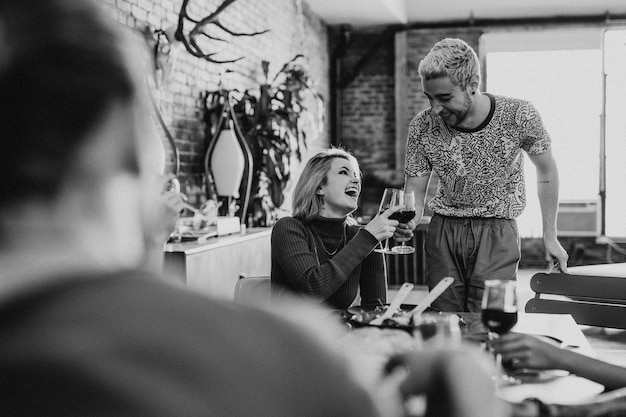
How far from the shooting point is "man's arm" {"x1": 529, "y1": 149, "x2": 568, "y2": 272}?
2.72 m

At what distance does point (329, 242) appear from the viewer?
8.09 feet

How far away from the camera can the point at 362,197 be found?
8547 mm

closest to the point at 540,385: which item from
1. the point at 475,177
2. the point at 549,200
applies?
the point at 475,177

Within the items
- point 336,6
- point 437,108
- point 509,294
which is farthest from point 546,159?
point 336,6

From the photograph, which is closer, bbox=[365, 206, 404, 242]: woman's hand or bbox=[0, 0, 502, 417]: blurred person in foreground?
bbox=[0, 0, 502, 417]: blurred person in foreground

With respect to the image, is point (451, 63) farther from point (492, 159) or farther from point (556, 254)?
point (556, 254)

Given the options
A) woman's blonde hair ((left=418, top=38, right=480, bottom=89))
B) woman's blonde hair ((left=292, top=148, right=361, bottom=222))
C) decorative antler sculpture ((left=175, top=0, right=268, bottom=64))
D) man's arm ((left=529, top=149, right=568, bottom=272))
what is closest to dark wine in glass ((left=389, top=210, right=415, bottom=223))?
woman's blonde hair ((left=292, top=148, right=361, bottom=222))

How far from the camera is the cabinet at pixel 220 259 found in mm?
3160

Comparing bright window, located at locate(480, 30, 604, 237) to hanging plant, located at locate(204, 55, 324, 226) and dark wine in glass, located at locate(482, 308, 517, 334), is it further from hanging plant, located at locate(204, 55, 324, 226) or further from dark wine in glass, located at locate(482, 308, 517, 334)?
dark wine in glass, located at locate(482, 308, 517, 334)

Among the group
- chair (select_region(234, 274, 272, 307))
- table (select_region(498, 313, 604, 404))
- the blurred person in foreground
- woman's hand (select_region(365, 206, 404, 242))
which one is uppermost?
the blurred person in foreground

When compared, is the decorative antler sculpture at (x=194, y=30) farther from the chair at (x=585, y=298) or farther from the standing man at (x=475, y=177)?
the chair at (x=585, y=298)

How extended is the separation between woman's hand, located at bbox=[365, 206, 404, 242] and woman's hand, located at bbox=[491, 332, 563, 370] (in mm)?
975

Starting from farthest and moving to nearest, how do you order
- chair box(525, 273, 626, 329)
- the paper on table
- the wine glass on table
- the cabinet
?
chair box(525, 273, 626, 329) → the cabinet → the paper on table → the wine glass on table

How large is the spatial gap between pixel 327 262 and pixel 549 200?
1075 millimetres
